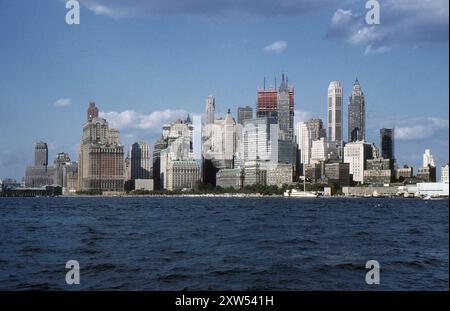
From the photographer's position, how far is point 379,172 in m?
192

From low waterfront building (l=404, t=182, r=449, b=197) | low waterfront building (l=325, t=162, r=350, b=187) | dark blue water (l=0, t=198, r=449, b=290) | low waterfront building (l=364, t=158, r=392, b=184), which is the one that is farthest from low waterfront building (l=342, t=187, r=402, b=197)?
dark blue water (l=0, t=198, r=449, b=290)

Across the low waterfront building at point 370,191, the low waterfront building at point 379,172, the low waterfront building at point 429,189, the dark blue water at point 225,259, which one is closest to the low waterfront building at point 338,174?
the low waterfront building at point 379,172

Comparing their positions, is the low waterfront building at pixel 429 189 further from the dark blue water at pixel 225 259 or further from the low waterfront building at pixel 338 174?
the dark blue water at pixel 225 259

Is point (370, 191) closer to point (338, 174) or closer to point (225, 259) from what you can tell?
point (338, 174)

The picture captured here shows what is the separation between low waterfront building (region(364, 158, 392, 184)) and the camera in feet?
615

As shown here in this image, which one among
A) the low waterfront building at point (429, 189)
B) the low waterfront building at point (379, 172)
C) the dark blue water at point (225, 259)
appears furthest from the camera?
the low waterfront building at point (379, 172)

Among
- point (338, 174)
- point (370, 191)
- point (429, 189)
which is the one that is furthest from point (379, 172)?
point (429, 189)

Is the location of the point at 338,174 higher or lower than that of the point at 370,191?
higher

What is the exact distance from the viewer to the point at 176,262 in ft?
67.5

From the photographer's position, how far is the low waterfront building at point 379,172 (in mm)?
187500
